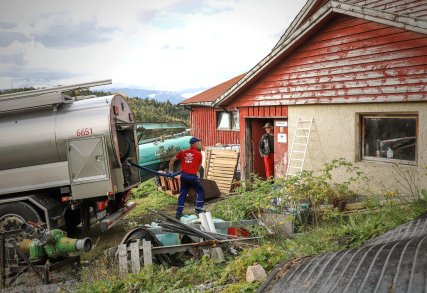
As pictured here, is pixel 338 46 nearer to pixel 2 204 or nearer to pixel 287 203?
pixel 287 203

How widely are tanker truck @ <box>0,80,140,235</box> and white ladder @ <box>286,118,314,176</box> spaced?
4.98 m

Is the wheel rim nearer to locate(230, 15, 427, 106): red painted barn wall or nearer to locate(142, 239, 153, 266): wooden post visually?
locate(142, 239, 153, 266): wooden post

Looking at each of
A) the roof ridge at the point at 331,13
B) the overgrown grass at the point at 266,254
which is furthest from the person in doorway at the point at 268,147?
the overgrown grass at the point at 266,254

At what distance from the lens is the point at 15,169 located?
751 cm

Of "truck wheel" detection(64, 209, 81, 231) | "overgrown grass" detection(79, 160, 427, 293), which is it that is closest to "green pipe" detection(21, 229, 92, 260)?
"overgrown grass" detection(79, 160, 427, 293)

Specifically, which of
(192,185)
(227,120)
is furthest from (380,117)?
(227,120)

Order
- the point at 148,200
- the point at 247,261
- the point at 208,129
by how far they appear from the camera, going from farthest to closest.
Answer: the point at 208,129 → the point at 148,200 → the point at 247,261

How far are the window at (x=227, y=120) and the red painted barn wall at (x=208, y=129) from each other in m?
0.24

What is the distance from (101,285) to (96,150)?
10.7ft

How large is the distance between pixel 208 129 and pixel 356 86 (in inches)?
488

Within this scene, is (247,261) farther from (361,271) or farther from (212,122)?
(212,122)

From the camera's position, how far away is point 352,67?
856 cm

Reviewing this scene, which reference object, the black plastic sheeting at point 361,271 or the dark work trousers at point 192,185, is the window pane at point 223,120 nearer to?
the dark work trousers at point 192,185

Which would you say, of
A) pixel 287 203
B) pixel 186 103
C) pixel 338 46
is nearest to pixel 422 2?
pixel 338 46
